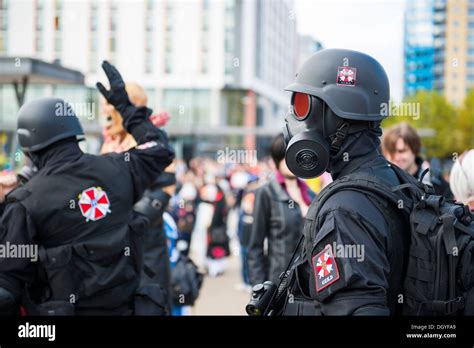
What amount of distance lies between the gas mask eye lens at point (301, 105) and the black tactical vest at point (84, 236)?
4.67 ft

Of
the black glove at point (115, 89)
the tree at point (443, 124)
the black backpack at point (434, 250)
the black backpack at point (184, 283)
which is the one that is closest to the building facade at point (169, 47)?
the tree at point (443, 124)

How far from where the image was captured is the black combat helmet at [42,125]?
309cm

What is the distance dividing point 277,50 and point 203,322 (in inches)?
2360

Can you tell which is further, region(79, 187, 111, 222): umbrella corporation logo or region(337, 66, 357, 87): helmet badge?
region(79, 187, 111, 222): umbrella corporation logo

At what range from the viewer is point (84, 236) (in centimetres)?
306

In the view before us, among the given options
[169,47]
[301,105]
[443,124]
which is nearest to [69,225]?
[301,105]

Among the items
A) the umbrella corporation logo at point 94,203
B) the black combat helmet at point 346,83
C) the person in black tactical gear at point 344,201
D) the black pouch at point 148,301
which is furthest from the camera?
the black pouch at point 148,301

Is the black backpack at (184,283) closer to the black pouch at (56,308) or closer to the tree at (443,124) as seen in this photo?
the black pouch at (56,308)

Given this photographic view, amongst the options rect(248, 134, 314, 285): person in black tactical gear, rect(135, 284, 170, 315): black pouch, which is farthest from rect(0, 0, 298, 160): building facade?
rect(135, 284, 170, 315): black pouch

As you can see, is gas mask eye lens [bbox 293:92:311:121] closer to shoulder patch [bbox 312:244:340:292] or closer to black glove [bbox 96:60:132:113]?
shoulder patch [bbox 312:244:340:292]

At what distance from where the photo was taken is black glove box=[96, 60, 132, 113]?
11.5ft

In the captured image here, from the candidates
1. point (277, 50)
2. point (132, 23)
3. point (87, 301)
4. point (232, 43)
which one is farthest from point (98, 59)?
point (87, 301)

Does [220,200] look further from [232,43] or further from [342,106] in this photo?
[232,43]

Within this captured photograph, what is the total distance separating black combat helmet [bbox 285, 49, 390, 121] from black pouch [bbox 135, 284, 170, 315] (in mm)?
1758
